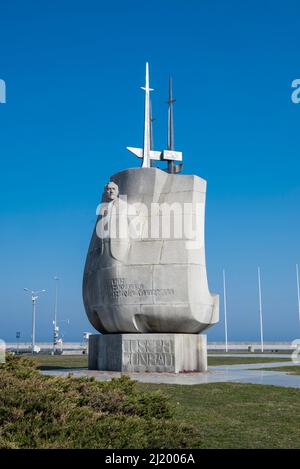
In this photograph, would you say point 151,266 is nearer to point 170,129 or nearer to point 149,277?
point 149,277

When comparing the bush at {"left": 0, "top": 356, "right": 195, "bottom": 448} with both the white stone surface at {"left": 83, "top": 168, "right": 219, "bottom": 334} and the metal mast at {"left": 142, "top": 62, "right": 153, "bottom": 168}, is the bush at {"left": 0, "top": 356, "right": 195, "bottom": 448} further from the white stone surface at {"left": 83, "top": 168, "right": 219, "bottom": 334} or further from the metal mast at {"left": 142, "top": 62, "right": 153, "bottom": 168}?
the metal mast at {"left": 142, "top": 62, "right": 153, "bottom": 168}

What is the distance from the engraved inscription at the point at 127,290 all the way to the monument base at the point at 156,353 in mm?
1240

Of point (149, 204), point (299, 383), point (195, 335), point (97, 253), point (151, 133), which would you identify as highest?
point (151, 133)

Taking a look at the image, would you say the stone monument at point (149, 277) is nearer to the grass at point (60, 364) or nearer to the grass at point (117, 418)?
the grass at point (60, 364)

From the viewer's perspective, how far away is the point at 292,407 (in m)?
9.76

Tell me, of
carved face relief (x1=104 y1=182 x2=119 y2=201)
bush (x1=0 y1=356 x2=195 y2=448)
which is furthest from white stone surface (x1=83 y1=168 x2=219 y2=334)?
bush (x1=0 y1=356 x2=195 y2=448)

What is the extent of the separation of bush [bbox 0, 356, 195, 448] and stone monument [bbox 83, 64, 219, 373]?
28.0ft

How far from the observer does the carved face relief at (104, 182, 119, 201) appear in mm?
18156

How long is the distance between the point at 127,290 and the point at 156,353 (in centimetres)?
208

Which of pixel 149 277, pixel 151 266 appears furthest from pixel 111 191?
pixel 149 277

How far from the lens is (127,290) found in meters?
17.0
